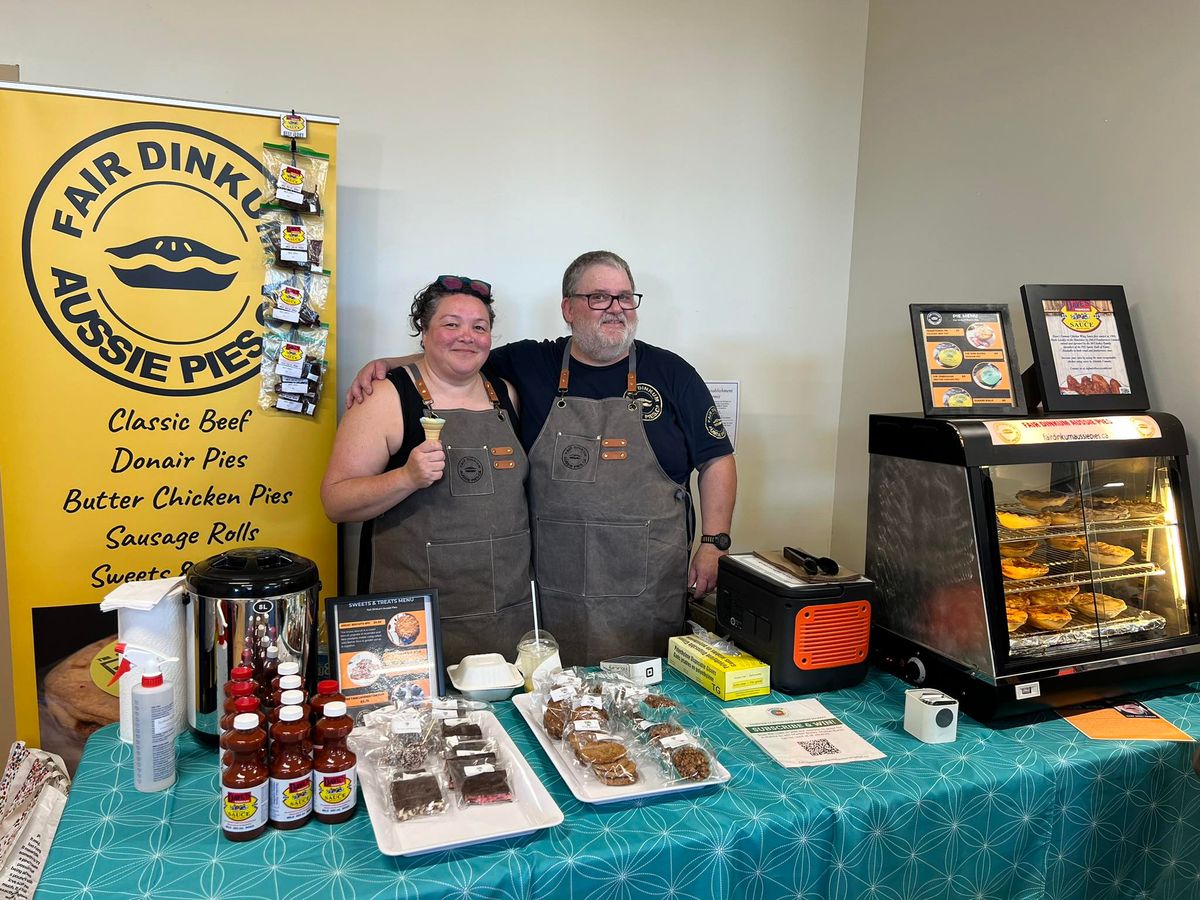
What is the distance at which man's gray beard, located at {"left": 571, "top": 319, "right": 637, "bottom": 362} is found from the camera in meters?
2.61

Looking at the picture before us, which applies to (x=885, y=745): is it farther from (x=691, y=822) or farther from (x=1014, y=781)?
(x=691, y=822)

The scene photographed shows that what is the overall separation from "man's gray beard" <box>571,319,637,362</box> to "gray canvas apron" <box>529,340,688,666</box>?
16 centimetres

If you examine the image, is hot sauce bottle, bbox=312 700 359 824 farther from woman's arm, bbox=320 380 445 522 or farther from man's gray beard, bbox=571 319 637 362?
man's gray beard, bbox=571 319 637 362

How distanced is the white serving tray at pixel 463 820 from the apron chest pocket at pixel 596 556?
109 cm

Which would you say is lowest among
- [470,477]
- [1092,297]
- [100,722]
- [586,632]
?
[100,722]

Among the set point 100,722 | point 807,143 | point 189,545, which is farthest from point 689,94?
point 100,722

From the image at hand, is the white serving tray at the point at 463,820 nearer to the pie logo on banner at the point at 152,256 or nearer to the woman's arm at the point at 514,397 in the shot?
the woman's arm at the point at 514,397

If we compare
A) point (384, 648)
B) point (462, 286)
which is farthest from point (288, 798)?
point (462, 286)

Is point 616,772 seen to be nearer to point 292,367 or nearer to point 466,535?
point 466,535

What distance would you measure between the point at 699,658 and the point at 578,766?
0.58 metres

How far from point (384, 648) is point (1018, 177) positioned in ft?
8.68

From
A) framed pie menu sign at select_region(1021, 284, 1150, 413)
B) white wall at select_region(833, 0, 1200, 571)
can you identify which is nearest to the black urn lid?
framed pie menu sign at select_region(1021, 284, 1150, 413)

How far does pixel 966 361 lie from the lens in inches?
84.6

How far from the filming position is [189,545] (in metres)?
2.58
